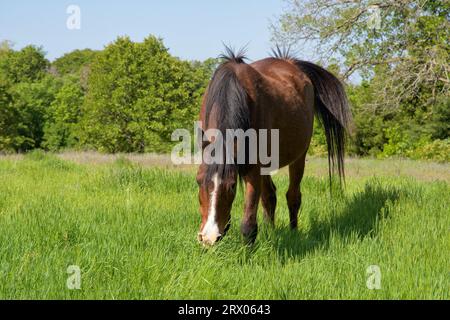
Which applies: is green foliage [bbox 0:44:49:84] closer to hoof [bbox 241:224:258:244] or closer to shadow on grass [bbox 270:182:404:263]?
shadow on grass [bbox 270:182:404:263]

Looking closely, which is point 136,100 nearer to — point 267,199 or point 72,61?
point 267,199

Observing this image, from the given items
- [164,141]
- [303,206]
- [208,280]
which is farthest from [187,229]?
[164,141]

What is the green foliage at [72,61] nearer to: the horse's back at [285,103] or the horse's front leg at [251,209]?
the horse's back at [285,103]

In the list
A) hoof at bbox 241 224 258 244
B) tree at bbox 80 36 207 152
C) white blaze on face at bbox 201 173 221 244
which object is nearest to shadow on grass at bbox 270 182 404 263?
hoof at bbox 241 224 258 244

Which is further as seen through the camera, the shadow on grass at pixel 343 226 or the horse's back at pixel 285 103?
the horse's back at pixel 285 103

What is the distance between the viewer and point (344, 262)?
350 cm

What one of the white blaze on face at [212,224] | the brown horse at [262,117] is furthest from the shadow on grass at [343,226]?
the white blaze on face at [212,224]

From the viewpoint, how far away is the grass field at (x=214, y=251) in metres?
2.83

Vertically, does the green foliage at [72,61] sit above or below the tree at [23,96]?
above

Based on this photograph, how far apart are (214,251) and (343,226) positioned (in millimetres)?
2226

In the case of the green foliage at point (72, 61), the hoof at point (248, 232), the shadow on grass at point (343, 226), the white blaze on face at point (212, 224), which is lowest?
the shadow on grass at point (343, 226)

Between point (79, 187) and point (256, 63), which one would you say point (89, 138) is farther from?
point (256, 63)

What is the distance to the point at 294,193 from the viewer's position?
541cm

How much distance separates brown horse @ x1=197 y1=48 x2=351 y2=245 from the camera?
10.7 feet
